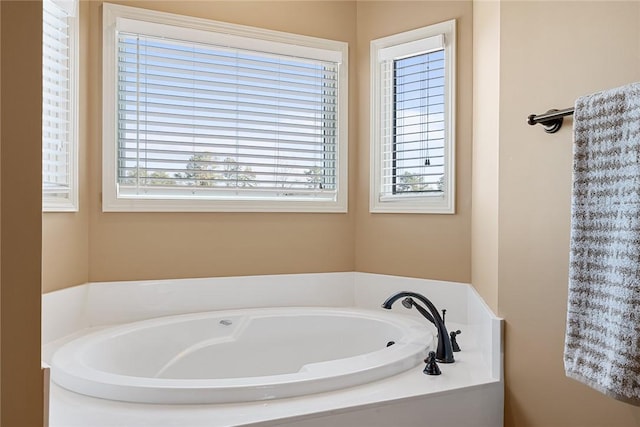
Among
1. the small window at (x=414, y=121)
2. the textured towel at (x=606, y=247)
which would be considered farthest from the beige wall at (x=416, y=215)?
the textured towel at (x=606, y=247)

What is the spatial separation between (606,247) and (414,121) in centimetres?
186

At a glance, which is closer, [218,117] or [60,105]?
[60,105]

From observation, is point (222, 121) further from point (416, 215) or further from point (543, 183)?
point (543, 183)

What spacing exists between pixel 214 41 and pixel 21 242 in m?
2.31

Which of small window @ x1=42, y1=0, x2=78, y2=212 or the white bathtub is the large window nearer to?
small window @ x1=42, y1=0, x2=78, y2=212

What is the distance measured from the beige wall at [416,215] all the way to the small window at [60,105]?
5.26 ft

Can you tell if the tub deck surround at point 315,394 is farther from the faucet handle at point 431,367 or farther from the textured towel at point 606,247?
the textured towel at point 606,247

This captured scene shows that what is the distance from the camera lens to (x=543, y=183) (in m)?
1.72

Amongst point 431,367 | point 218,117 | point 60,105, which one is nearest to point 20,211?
point 431,367

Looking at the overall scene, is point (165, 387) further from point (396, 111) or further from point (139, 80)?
point (396, 111)

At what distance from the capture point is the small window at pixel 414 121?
287 cm

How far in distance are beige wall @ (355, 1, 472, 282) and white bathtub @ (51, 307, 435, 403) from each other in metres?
0.36

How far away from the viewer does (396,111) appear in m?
3.13

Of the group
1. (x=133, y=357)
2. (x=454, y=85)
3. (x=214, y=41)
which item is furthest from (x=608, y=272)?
(x=214, y=41)
